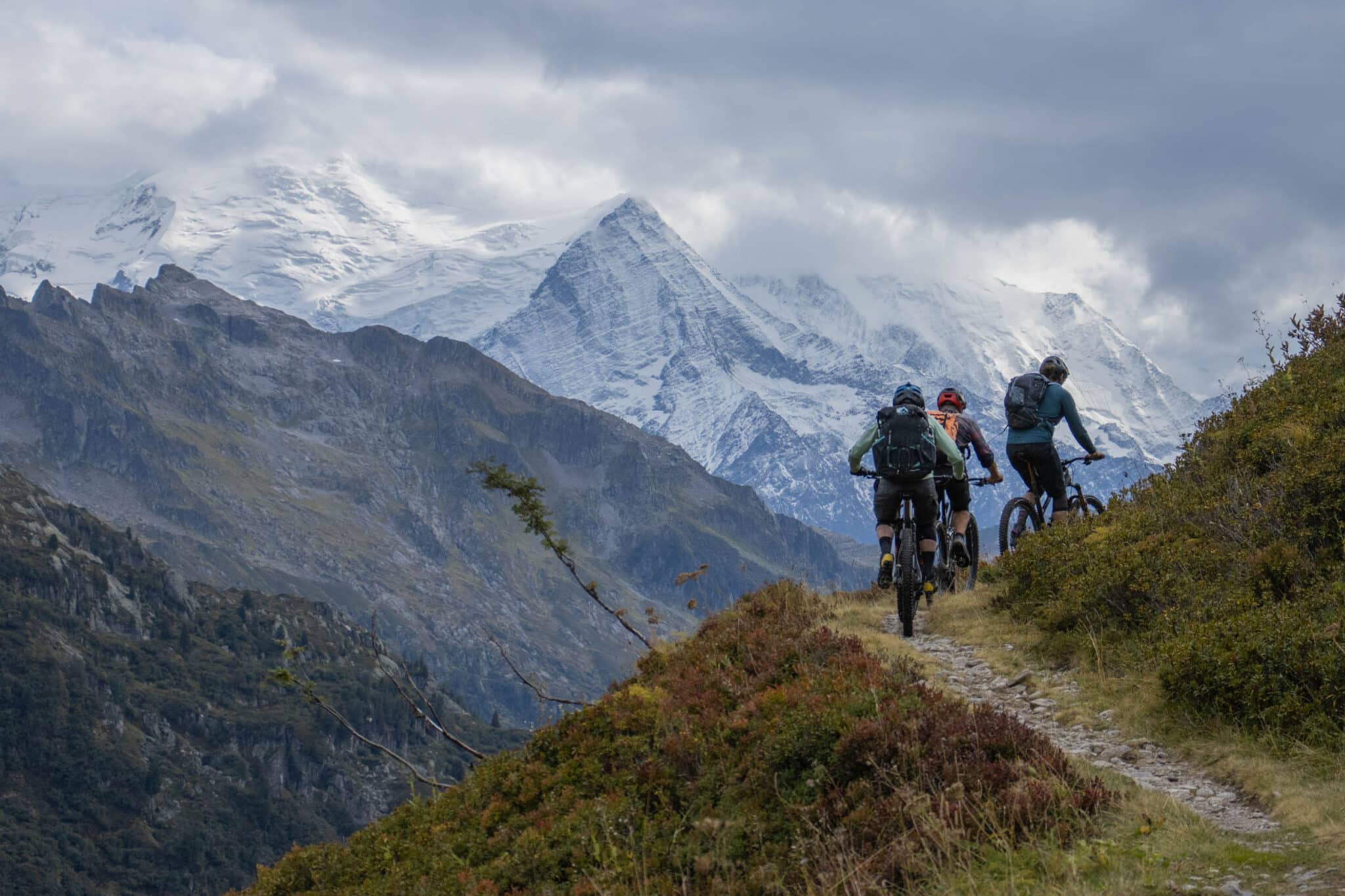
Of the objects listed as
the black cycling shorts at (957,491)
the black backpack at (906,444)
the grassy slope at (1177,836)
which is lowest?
the grassy slope at (1177,836)

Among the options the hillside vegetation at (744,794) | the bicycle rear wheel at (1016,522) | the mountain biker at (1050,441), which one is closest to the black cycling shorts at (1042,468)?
the mountain biker at (1050,441)

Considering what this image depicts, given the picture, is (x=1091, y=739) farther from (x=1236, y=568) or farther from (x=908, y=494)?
(x=908, y=494)

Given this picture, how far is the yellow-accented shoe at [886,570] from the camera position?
1490 cm

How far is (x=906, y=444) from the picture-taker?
14.3m

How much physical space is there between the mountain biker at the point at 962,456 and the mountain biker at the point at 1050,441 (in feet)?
1.63

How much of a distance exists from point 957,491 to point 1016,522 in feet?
5.05

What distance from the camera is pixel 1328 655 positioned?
9023mm

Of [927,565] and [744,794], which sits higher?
[927,565]

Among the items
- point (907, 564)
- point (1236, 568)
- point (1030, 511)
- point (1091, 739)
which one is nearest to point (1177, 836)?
point (1091, 739)

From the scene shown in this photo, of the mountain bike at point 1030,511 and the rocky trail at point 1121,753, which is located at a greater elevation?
the mountain bike at point 1030,511

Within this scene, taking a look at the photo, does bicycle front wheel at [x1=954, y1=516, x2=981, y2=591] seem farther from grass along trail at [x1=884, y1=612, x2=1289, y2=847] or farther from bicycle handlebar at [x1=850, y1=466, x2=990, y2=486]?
grass along trail at [x1=884, y1=612, x2=1289, y2=847]

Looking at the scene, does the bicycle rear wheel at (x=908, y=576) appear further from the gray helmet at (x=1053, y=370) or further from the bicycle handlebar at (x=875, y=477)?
the gray helmet at (x=1053, y=370)

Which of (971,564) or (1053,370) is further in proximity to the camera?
(971,564)

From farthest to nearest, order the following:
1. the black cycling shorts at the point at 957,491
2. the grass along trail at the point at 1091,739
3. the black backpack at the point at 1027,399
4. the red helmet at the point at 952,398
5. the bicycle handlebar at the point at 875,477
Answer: the red helmet at the point at 952,398
the black backpack at the point at 1027,399
the black cycling shorts at the point at 957,491
the bicycle handlebar at the point at 875,477
the grass along trail at the point at 1091,739
